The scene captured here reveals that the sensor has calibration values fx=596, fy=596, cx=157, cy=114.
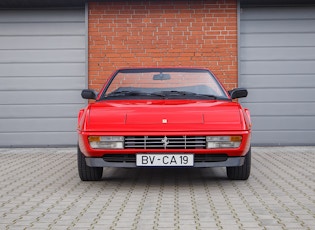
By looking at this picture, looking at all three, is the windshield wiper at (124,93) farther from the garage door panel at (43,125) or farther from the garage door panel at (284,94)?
the garage door panel at (284,94)

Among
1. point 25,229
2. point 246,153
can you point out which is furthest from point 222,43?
point 25,229

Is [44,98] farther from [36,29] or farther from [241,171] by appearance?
[241,171]

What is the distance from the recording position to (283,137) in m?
12.3

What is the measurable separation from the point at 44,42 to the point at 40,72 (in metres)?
0.63

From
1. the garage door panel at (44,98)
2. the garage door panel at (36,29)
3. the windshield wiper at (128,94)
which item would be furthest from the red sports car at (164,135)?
the garage door panel at (36,29)

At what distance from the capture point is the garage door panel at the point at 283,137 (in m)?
12.3

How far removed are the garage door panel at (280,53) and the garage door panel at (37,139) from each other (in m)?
4.08

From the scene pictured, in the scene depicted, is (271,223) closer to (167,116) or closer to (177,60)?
(167,116)

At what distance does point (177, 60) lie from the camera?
12211mm

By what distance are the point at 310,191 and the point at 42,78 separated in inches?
288

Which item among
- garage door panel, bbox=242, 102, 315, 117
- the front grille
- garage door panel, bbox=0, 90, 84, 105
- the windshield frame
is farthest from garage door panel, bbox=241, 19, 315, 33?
the front grille

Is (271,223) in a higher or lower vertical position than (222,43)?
lower

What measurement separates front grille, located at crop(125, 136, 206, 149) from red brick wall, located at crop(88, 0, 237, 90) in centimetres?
576

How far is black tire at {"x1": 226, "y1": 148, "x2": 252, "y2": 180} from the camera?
23.4ft
